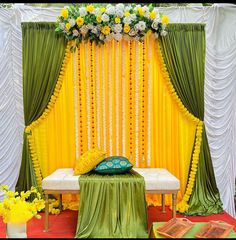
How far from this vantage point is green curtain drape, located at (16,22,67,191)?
4238mm

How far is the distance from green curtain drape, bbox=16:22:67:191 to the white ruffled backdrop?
17 centimetres

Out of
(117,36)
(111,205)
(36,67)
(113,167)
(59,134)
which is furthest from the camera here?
(59,134)

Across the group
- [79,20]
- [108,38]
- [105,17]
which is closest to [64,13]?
[79,20]

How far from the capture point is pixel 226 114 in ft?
14.7

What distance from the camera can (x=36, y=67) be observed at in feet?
13.9

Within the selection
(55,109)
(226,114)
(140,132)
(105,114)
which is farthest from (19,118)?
(226,114)

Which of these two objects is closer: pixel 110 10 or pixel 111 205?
pixel 111 205

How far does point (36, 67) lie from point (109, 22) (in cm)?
101

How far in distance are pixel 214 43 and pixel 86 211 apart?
8.45 feet

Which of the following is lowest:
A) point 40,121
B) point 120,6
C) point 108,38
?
point 40,121

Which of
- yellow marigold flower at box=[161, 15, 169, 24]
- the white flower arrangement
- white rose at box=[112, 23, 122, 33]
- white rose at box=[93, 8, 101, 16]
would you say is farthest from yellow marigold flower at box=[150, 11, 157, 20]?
white rose at box=[93, 8, 101, 16]

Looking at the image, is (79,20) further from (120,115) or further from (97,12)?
(120,115)

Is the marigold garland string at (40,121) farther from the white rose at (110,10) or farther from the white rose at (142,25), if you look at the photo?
the white rose at (142,25)

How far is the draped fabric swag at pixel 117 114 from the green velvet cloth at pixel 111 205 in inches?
32.9
